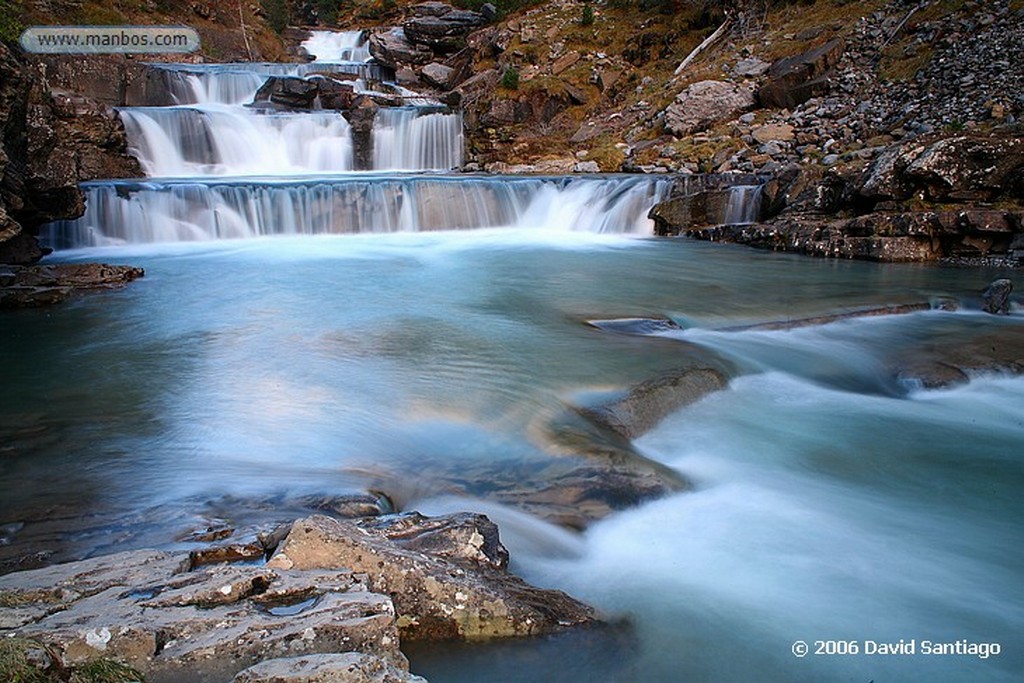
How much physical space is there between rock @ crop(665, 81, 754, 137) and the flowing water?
9.72 metres

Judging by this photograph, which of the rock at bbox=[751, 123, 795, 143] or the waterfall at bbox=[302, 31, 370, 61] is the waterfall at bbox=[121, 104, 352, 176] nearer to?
the rock at bbox=[751, 123, 795, 143]

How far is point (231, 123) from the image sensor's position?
68.8 ft

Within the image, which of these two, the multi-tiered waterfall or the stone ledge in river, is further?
the multi-tiered waterfall

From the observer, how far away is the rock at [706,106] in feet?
67.5

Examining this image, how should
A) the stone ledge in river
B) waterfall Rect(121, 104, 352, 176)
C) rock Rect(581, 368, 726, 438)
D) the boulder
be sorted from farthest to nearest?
the boulder < waterfall Rect(121, 104, 352, 176) < the stone ledge in river < rock Rect(581, 368, 726, 438)

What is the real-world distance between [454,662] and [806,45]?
74.1ft

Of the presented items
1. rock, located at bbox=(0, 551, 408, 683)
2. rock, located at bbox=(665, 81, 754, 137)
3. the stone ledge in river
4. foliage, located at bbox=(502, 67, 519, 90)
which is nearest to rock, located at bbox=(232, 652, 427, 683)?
rock, located at bbox=(0, 551, 408, 683)

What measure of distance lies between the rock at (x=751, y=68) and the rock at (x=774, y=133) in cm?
307

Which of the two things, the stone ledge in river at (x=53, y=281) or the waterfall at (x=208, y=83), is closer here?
the stone ledge in river at (x=53, y=281)

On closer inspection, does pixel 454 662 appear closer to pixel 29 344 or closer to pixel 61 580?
pixel 61 580

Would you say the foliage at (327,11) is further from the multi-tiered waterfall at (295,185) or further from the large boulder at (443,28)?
the multi-tiered waterfall at (295,185)

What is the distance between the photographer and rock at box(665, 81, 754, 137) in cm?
2058

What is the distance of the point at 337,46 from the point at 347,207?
24.2 meters

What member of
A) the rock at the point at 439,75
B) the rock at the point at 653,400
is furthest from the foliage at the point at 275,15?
the rock at the point at 653,400
